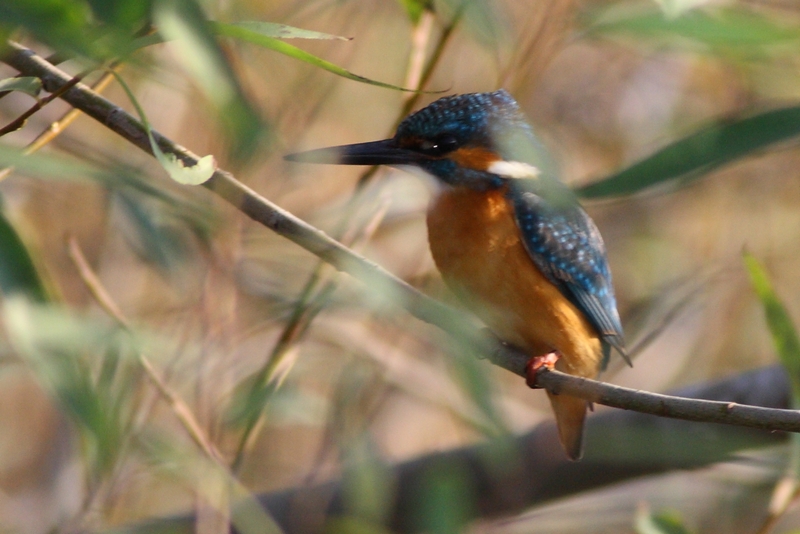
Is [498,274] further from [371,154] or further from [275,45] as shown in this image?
[275,45]

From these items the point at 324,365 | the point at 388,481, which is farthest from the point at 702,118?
the point at 388,481

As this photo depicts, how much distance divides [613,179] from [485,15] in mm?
559

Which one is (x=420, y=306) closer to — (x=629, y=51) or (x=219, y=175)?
(x=219, y=175)

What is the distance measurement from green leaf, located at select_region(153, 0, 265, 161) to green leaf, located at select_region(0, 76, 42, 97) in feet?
0.94

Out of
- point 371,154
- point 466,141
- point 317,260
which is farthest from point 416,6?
point 317,260

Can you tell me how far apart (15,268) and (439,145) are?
1.11 m

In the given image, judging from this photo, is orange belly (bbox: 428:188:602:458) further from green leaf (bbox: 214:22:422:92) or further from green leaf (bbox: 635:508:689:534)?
green leaf (bbox: 214:22:422:92)

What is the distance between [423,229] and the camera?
359 cm

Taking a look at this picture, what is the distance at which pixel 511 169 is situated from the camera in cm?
207

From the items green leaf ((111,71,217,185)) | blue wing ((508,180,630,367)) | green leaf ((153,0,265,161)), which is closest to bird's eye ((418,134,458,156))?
blue wing ((508,180,630,367))

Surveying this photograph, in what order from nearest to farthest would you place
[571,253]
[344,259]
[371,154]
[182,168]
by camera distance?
[182,168]
[344,259]
[371,154]
[571,253]

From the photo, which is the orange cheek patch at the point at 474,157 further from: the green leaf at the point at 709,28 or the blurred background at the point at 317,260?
the green leaf at the point at 709,28

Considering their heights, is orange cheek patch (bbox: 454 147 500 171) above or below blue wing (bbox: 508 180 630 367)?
above

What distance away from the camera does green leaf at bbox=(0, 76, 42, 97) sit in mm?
1066
